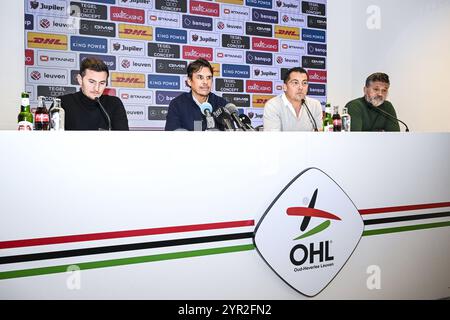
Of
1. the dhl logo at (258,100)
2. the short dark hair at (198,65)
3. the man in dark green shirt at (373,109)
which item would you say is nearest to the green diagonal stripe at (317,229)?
the short dark hair at (198,65)

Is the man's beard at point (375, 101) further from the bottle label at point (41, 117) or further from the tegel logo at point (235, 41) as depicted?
the bottle label at point (41, 117)

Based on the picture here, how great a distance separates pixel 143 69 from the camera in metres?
4.19

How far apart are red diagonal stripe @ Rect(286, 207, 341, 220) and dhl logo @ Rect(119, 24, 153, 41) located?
290cm

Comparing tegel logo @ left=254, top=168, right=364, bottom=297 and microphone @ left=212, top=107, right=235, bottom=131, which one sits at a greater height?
microphone @ left=212, top=107, right=235, bottom=131

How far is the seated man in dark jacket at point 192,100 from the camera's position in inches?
121

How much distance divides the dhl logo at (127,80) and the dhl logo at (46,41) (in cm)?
51

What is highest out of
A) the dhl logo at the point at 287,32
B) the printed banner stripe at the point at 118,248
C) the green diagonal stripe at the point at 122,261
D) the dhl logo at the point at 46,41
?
the dhl logo at the point at 287,32

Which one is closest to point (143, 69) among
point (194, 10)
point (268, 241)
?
point (194, 10)

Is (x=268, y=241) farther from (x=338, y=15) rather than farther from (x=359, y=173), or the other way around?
(x=338, y=15)

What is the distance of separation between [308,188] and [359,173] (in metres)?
0.32

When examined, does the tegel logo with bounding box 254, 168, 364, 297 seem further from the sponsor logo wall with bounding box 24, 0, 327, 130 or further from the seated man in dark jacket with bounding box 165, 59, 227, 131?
the sponsor logo wall with bounding box 24, 0, 327, 130

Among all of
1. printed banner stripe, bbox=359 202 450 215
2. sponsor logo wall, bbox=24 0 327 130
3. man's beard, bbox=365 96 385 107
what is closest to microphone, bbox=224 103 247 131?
printed banner stripe, bbox=359 202 450 215

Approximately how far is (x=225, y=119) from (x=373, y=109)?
1764 mm

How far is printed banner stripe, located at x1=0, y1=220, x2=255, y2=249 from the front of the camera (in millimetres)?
1439
